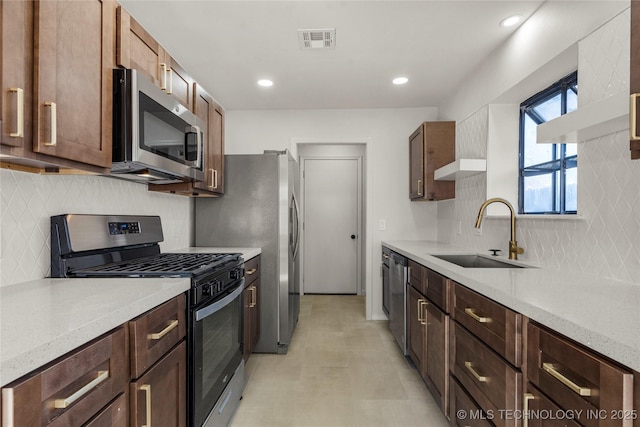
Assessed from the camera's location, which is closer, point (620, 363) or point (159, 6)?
point (620, 363)

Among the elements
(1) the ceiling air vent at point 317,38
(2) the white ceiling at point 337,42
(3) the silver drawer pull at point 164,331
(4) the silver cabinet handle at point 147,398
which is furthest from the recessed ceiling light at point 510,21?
(4) the silver cabinet handle at point 147,398

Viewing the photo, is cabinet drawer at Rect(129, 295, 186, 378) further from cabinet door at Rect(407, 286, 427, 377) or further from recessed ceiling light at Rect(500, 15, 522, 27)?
recessed ceiling light at Rect(500, 15, 522, 27)

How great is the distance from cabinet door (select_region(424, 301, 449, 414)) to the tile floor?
8.1 inches

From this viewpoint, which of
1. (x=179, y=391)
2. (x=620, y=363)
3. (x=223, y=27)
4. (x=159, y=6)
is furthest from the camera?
(x=223, y=27)

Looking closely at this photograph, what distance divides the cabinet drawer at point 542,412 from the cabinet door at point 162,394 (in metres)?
1.23

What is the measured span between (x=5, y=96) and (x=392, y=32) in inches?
81.9

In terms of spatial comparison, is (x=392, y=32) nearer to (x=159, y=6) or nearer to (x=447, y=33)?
(x=447, y=33)

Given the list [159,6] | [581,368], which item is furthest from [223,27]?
[581,368]

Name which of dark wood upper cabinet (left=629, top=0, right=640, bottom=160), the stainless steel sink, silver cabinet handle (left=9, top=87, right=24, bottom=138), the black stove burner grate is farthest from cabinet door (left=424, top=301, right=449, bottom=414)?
silver cabinet handle (left=9, top=87, right=24, bottom=138)

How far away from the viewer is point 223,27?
2.18 metres

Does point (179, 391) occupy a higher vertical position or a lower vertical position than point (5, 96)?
lower

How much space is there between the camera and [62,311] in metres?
0.95

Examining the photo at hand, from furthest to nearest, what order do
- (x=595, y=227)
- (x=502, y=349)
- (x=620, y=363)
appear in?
(x=595, y=227)
(x=502, y=349)
(x=620, y=363)

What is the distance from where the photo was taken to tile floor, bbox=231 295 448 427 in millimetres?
1978
